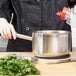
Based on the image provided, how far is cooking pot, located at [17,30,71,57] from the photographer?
1436 mm

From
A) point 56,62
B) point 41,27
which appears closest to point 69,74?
point 56,62

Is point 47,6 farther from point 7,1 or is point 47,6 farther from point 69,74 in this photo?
point 69,74

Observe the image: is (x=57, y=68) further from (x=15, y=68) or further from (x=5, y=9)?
(x=5, y=9)

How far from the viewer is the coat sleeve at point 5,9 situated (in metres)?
1.91

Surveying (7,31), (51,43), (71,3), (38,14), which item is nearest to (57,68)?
(51,43)

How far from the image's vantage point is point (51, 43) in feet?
4.71

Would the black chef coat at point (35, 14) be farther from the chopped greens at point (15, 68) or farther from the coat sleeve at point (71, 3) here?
the chopped greens at point (15, 68)

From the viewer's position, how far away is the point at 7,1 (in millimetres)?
1942

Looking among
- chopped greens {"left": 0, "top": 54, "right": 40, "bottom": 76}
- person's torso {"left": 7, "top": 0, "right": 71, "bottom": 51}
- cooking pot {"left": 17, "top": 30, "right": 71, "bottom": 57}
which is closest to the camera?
chopped greens {"left": 0, "top": 54, "right": 40, "bottom": 76}

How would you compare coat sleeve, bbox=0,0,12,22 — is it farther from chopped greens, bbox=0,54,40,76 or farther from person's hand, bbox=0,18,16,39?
chopped greens, bbox=0,54,40,76

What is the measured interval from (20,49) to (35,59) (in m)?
0.50

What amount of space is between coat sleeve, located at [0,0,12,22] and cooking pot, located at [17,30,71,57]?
51 cm

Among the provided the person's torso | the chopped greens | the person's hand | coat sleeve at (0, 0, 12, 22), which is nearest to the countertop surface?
the chopped greens

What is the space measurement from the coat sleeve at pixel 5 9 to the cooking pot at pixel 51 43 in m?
0.51
